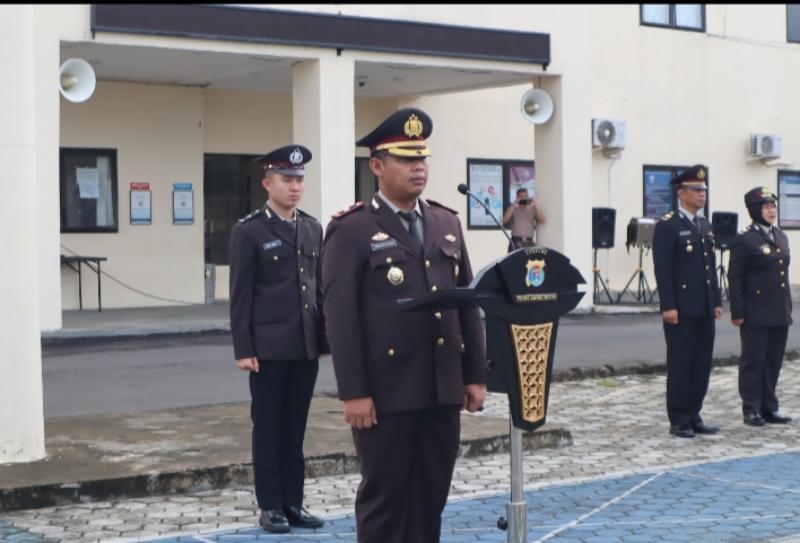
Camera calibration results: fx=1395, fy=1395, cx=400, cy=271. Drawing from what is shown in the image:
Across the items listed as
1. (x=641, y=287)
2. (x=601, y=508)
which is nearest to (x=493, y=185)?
(x=641, y=287)

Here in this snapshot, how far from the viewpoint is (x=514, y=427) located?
522 cm

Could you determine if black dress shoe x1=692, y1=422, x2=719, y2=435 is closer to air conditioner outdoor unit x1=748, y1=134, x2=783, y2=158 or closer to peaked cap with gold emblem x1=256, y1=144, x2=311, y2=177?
peaked cap with gold emblem x1=256, y1=144, x2=311, y2=177

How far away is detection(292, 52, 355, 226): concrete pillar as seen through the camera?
20.0 m

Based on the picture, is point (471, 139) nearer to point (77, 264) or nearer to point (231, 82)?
point (231, 82)

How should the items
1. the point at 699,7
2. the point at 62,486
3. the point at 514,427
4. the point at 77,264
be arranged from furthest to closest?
1. the point at 699,7
2. the point at 77,264
3. the point at 62,486
4. the point at 514,427

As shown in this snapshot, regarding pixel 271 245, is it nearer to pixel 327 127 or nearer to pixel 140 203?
pixel 327 127

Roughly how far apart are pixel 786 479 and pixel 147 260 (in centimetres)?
1538

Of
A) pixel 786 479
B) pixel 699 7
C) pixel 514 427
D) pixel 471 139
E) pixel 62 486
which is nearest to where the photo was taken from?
pixel 514 427

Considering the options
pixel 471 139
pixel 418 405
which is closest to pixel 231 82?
pixel 471 139

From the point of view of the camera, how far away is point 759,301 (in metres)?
Result: 11.4

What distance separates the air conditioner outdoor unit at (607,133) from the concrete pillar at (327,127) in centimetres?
710

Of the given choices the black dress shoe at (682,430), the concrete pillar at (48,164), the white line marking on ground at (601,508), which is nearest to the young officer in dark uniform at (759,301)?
the black dress shoe at (682,430)

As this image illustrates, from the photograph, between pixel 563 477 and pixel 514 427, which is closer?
pixel 514 427

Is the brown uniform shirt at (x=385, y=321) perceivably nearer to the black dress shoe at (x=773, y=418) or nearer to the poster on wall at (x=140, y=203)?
the black dress shoe at (x=773, y=418)
